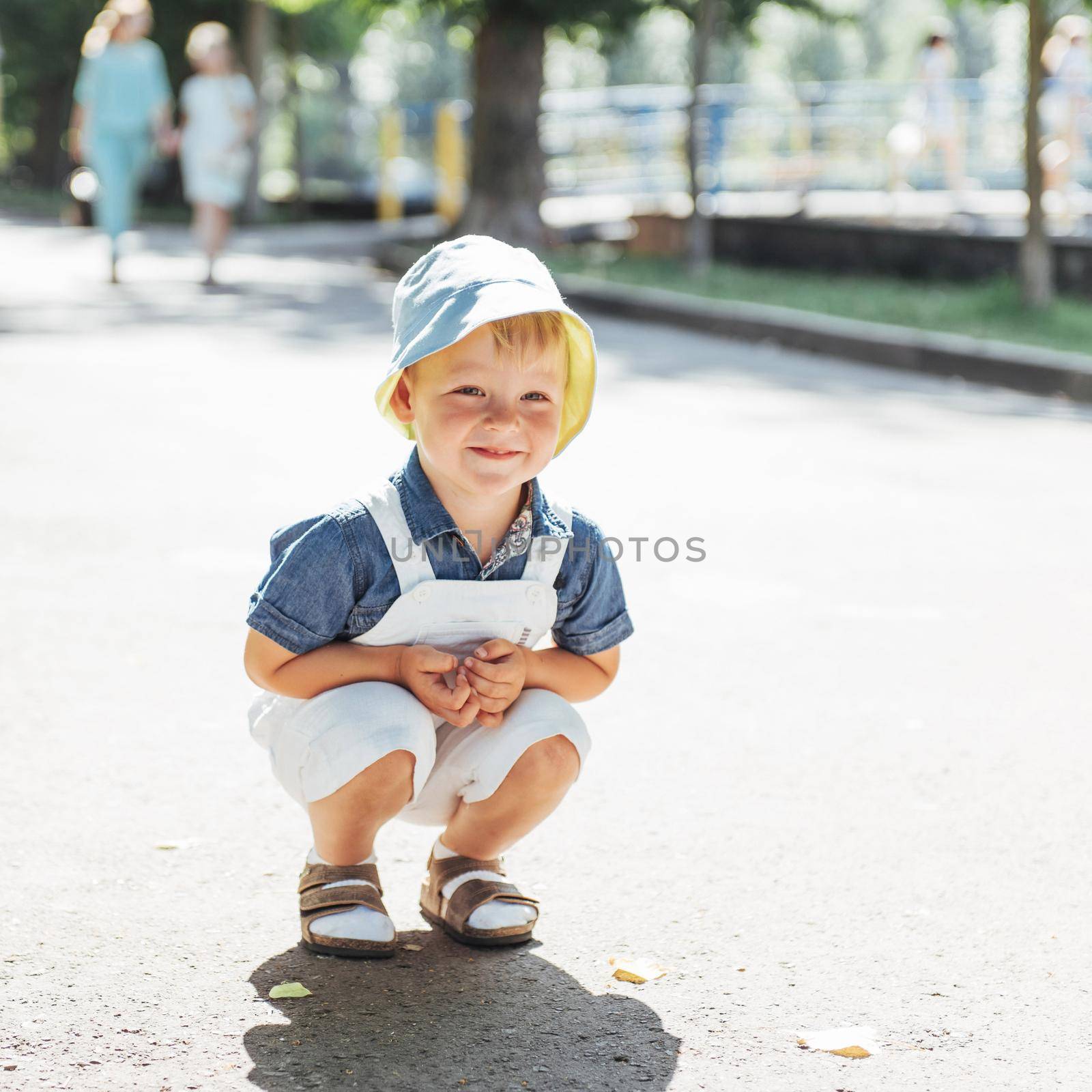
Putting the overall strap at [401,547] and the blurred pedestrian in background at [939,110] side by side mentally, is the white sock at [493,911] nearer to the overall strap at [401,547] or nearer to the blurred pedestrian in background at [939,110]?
the overall strap at [401,547]

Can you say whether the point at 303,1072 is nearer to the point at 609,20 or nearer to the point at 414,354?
the point at 414,354

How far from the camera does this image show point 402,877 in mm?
3092

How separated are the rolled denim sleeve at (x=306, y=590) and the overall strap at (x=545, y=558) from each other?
0.29 metres

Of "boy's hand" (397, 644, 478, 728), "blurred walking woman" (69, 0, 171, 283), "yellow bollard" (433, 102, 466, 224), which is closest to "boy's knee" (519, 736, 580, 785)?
"boy's hand" (397, 644, 478, 728)

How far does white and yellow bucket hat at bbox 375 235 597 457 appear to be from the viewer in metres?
2.56

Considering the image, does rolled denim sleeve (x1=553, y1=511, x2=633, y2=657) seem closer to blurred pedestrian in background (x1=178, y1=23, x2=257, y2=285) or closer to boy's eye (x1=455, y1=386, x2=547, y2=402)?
boy's eye (x1=455, y1=386, x2=547, y2=402)

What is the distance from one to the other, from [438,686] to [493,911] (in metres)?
0.40

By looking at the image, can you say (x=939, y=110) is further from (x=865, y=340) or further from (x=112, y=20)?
(x=112, y=20)

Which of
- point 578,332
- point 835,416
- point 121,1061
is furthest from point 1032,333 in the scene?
point 121,1061

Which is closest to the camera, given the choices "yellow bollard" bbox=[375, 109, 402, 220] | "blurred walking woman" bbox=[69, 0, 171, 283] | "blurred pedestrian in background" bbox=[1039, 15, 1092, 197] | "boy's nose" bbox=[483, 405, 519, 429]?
"boy's nose" bbox=[483, 405, 519, 429]

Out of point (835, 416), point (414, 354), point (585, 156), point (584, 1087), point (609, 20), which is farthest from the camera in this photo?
point (585, 156)

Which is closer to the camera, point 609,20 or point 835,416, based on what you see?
point 835,416

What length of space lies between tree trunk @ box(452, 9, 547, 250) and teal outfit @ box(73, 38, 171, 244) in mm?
3490

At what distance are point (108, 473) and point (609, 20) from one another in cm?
1084
